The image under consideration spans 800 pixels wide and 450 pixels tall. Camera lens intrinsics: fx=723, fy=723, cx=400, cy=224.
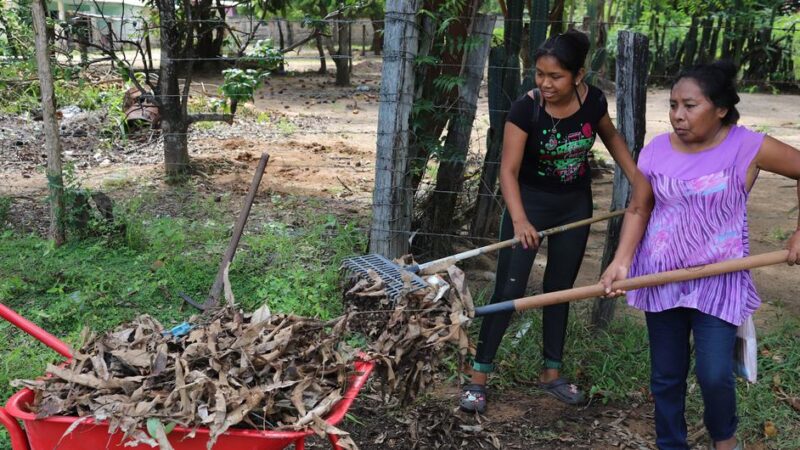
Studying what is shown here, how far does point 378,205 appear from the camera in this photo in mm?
4328

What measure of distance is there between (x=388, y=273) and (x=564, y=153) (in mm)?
987

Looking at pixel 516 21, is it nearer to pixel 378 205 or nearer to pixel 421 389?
pixel 378 205

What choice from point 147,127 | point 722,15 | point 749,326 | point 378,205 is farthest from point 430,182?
point 722,15

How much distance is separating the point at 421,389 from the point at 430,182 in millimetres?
2574

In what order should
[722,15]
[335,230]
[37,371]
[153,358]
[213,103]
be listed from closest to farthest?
[153,358] → [37,371] → [335,230] → [213,103] → [722,15]

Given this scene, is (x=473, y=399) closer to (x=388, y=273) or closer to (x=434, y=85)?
(x=388, y=273)

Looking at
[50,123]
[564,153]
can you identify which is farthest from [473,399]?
[50,123]

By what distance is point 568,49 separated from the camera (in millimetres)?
3010

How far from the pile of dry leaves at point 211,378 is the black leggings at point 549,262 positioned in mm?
1139

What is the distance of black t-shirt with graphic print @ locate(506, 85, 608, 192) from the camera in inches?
126

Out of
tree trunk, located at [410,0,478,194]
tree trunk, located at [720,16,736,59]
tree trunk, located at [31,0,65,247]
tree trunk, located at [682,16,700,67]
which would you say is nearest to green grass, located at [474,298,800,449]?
tree trunk, located at [410,0,478,194]

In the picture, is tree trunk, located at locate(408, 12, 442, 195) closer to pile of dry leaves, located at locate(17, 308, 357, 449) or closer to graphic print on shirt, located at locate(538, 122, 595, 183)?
graphic print on shirt, located at locate(538, 122, 595, 183)

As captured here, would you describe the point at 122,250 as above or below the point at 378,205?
below

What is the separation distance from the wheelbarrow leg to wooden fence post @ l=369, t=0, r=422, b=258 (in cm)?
241
